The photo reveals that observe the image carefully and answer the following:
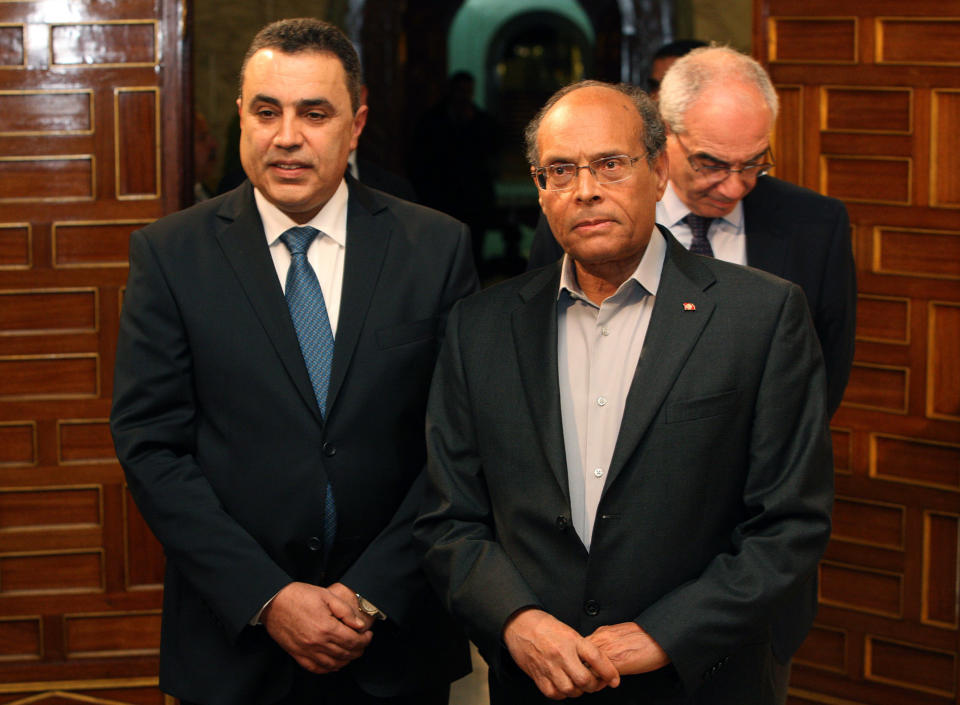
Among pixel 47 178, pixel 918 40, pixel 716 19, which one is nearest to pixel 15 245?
pixel 47 178

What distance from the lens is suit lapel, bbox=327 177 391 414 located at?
2246mm

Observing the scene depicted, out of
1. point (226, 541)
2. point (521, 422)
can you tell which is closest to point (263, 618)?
point (226, 541)

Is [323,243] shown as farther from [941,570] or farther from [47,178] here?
[941,570]

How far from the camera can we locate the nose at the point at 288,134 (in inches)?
88.1

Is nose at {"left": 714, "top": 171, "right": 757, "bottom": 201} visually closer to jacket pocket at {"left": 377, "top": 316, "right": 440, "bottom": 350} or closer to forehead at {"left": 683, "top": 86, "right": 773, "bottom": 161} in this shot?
forehead at {"left": 683, "top": 86, "right": 773, "bottom": 161}

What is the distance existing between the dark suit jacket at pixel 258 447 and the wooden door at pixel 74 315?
62.0 inches

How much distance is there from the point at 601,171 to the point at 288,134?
606 millimetres

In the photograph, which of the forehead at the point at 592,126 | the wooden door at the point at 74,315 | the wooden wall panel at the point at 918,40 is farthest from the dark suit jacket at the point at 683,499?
the wooden door at the point at 74,315

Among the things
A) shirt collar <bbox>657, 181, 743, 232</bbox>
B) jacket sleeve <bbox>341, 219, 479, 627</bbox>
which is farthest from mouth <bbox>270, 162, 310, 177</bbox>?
shirt collar <bbox>657, 181, 743, 232</bbox>

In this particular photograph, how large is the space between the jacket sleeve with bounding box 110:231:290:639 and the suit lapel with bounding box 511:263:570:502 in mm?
574

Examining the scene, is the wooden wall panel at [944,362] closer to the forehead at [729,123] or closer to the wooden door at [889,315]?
the wooden door at [889,315]

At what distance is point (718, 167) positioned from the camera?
263cm

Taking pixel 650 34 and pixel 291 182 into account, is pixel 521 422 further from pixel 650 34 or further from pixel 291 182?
pixel 650 34

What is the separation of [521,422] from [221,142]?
660 centimetres
